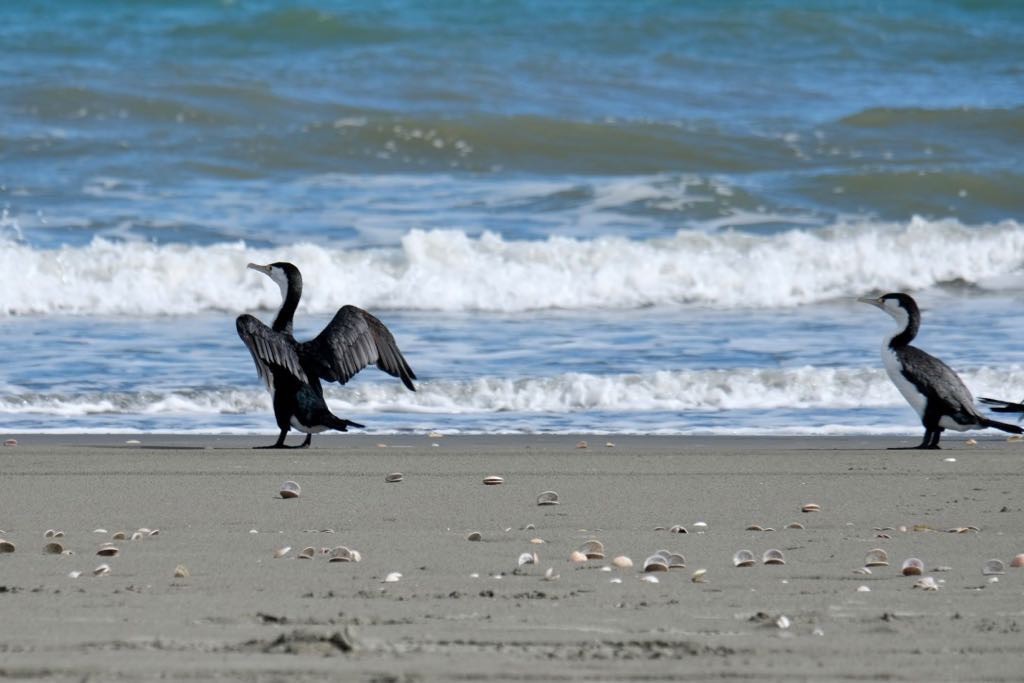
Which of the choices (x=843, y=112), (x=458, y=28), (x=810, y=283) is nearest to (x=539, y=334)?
(x=810, y=283)

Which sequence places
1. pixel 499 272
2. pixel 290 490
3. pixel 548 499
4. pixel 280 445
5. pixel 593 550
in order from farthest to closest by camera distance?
pixel 499 272
pixel 280 445
pixel 290 490
pixel 548 499
pixel 593 550

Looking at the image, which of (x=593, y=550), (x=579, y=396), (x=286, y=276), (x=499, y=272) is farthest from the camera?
(x=499, y=272)

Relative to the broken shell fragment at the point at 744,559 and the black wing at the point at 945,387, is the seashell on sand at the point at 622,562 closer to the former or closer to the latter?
the broken shell fragment at the point at 744,559

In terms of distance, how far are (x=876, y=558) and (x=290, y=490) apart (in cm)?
243

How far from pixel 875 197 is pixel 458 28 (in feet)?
32.7

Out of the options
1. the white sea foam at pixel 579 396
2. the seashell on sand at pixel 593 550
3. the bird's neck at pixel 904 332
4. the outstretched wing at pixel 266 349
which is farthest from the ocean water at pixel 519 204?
the seashell on sand at pixel 593 550

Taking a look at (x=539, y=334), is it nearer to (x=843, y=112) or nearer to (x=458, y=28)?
(x=843, y=112)

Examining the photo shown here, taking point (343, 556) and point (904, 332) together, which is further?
point (904, 332)

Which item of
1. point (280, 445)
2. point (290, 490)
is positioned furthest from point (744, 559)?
point (280, 445)

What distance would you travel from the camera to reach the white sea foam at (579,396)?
911cm

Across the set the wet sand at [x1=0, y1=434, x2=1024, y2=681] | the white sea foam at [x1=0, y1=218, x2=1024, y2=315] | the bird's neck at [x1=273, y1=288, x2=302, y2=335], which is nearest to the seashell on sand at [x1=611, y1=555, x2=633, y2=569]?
the wet sand at [x1=0, y1=434, x2=1024, y2=681]

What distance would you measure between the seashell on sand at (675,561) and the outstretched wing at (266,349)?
324cm

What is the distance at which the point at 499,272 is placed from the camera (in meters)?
14.1

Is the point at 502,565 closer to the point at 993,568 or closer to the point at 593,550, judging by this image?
the point at 593,550
